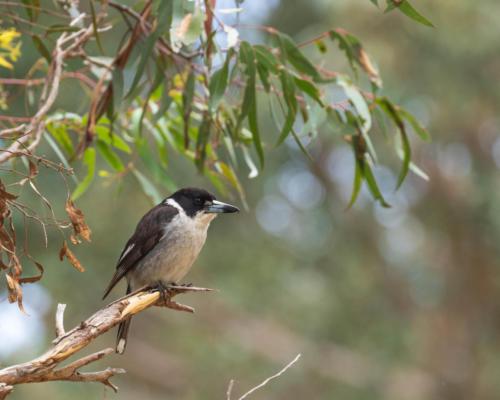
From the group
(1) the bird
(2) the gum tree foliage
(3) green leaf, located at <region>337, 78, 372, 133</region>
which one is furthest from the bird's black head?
(3) green leaf, located at <region>337, 78, 372, 133</region>

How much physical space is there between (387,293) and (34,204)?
5.27m

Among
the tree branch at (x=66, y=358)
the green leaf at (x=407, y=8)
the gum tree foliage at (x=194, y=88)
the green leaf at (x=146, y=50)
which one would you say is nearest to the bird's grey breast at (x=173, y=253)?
the gum tree foliage at (x=194, y=88)

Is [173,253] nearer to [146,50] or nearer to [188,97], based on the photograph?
[188,97]

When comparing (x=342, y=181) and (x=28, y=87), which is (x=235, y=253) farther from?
(x=28, y=87)

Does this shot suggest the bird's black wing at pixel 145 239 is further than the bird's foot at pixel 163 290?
Yes

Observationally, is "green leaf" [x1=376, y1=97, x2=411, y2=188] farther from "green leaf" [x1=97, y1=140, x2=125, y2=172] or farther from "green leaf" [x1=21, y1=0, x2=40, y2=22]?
"green leaf" [x1=21, y1=0, x2=40, y2=22]

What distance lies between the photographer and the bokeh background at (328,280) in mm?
10461

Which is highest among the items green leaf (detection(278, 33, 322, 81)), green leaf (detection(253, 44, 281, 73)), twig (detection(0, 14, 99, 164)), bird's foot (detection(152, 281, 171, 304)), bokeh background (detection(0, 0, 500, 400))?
twig (detection(0, 14, 99, 164))

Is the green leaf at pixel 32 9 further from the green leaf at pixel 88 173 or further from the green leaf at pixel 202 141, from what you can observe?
the green leaf at pixel 202 141

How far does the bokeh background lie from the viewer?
10.5 m

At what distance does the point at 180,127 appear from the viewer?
423 cm

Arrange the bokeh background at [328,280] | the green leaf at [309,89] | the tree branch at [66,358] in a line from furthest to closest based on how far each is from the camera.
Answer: the bokeh background at [328,280] → the green leaf at [309,89] → the tree branch at [66,358]

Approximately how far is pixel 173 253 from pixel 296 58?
96cm

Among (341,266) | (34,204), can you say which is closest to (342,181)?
(341,266)
